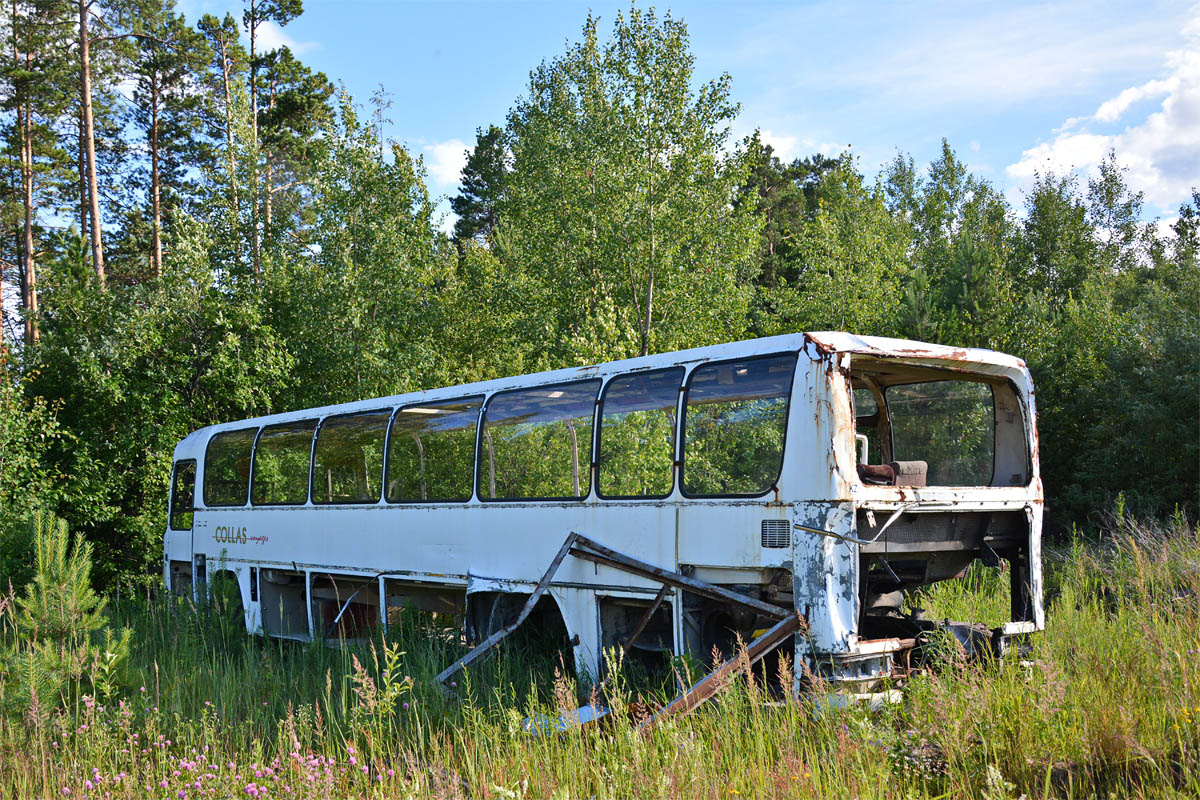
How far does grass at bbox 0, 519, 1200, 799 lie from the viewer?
478 centimetres

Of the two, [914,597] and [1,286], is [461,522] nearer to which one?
[914,597]

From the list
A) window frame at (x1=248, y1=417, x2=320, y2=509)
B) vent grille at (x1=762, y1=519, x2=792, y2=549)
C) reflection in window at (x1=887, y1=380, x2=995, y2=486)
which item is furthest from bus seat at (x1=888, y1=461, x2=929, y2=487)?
window frame at (x1=248, y1=417, x2=320, y2=509)

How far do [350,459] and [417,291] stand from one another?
34.9ft

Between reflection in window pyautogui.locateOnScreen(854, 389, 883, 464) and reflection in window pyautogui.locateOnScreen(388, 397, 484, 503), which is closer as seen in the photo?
reflection in window pyautogui.locateOnScreen(854, 389, 883, 464)

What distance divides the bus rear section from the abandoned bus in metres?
0.02

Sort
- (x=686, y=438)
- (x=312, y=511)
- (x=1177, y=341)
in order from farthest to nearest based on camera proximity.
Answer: (x=1177, y=341) → (x=312, y=511) → (x=686, y=438)

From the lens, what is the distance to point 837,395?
622 cm

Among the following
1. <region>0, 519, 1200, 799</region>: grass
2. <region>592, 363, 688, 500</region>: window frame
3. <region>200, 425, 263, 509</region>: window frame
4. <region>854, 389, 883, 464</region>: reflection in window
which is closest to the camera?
<region>0, 519, 1200, 799</region>: grass

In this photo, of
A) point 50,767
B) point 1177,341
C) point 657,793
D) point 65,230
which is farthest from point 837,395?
point 65,230

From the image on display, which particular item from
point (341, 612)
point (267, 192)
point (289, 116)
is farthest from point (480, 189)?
point (341, 612)

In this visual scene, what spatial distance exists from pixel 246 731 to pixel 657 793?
343cm

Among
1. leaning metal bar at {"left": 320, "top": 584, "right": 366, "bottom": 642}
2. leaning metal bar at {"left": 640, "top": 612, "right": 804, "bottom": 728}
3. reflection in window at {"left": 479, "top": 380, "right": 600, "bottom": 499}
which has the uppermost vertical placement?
reflection in window at {"left": 479, "top": 380, "right": 600, "bottom": 499}

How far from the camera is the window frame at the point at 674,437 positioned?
7047 millimetres

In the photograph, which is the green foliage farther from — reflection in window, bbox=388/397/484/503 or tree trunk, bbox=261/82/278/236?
tree trunk, bbox=261/82/278/236
